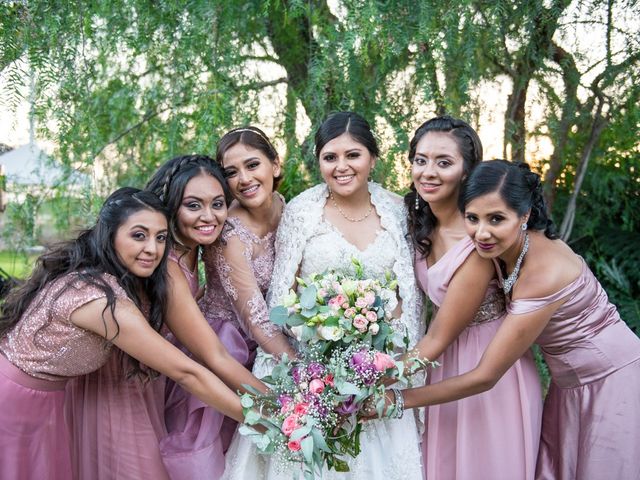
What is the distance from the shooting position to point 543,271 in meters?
3.05

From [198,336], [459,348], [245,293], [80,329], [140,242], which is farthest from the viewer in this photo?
[459,348]

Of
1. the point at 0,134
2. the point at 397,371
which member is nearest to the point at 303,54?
the point at 0,134

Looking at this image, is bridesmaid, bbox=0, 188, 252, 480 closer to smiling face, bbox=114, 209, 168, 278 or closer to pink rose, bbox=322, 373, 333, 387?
smiling face, bbox=114, 209, 168, 278

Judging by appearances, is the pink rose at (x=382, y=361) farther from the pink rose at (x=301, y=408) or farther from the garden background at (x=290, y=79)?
the garden background at (x=290, y=79)

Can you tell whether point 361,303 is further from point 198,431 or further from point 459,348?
point 198,431

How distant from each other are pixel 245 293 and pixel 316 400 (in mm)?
709

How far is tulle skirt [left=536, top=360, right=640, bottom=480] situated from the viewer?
321 cm

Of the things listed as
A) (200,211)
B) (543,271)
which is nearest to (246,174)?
(200,211)

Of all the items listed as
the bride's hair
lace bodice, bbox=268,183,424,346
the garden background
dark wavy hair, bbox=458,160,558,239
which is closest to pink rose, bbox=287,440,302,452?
lace bodice, bbox=268,183,424,346

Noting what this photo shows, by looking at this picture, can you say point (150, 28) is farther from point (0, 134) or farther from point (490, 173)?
point (490, 173)

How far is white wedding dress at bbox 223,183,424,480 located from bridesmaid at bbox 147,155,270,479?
5.9 inches

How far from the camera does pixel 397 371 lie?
2.92 m

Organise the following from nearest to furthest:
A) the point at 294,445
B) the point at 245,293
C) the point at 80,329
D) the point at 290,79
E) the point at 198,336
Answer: the point at 294,445 → the point at 80,329 → the point at 198,336 → the point at 245,293 → the point at 290,79

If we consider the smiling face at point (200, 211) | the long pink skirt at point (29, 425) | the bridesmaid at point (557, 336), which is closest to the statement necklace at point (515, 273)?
the bridesmaid at point (557, 336)
